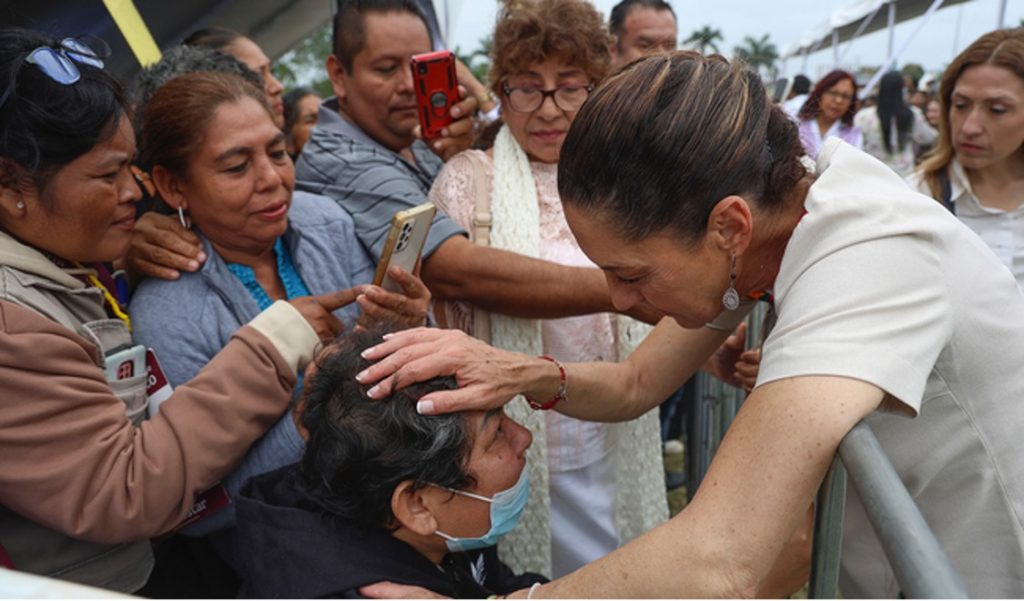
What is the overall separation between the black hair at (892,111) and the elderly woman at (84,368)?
923 cm

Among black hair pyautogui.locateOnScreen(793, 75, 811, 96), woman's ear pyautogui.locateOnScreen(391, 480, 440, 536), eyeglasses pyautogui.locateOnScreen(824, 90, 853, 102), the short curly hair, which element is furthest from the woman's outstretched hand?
black hair pyautogui.locateOnScreen(793, 75, 811, 96)

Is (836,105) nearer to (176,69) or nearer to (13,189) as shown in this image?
(176,69)

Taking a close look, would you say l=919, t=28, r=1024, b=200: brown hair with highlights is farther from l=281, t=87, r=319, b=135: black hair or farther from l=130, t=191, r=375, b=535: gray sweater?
l=281, t=87, r=319, b=135: black hair

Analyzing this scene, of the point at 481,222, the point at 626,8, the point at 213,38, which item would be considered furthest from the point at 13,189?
the point at 626,8

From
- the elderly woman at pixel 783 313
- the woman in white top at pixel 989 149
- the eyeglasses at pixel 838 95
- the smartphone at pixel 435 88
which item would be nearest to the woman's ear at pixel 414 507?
the elderly woman at pixel 783 313

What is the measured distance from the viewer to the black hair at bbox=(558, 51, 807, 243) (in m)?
1.42

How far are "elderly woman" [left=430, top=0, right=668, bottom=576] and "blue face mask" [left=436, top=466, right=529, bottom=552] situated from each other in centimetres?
75

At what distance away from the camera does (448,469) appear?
1717mm

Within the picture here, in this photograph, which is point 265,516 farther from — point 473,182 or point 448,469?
point 473,182

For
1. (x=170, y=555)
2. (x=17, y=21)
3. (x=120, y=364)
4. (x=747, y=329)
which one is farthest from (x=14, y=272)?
(x=747, y=329)

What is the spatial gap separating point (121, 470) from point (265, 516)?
31 centimetres

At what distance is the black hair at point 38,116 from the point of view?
1.63m

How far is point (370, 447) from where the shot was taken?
167 centimetres

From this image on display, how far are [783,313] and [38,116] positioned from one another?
1539 millimetres
